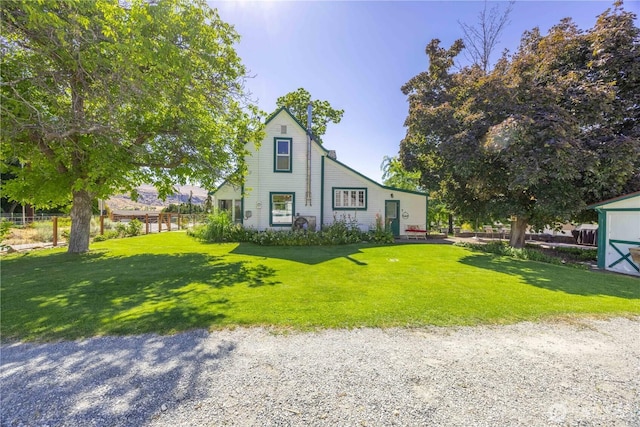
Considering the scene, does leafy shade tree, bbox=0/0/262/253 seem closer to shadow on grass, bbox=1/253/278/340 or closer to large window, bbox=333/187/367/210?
shadow on grass, bbox=1/253/278/340

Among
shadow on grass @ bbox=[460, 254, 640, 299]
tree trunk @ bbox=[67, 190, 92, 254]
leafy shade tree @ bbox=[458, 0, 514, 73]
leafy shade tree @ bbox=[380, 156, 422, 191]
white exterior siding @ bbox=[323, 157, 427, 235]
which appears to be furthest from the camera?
leafy shade tree @ bbox=[380, 156, 422, 191]

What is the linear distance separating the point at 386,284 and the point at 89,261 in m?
8.92

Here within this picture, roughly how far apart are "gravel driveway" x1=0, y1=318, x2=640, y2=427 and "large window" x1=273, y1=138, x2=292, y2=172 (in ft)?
38.1

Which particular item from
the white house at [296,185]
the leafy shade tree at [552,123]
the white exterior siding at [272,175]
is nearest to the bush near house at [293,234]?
the white house at [296,185]

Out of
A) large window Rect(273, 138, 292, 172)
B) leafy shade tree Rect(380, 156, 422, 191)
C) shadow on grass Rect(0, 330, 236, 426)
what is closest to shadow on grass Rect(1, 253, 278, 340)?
shadow on grass Rect(0, 330, 236, 426)

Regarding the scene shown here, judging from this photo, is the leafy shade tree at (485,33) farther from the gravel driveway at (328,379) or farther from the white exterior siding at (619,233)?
the gravel driveway at (328,379)

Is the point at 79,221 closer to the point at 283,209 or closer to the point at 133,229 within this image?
the point at 133,229

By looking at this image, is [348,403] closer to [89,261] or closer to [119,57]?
[119,57]

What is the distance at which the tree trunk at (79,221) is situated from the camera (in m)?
9.89

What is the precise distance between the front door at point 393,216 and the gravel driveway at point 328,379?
39.8ft

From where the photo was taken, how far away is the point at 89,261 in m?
8.44

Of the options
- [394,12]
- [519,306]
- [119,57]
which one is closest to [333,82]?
[394,12]

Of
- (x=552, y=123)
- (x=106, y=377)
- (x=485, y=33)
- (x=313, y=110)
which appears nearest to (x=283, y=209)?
(x=552, y=123)

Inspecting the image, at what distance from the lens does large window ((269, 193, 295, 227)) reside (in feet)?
48.3
